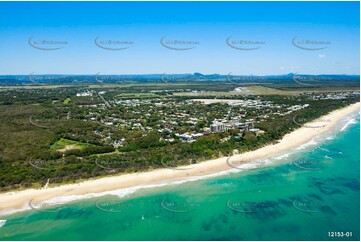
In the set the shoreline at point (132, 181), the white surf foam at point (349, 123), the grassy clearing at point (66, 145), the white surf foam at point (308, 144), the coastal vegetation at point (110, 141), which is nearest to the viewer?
the shoreline at point (132, 181)

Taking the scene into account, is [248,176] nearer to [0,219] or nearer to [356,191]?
[356,191]

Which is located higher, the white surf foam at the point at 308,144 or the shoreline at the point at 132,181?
the white surf foam at the point at 308,144

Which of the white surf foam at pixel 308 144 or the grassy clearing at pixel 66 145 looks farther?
the white surf foam at pixel 308 144

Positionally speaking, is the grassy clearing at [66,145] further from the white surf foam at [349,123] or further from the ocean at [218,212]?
the white surf foam at [349,123]

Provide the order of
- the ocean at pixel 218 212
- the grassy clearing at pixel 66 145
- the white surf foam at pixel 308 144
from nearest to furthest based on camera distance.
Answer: the ocean at pixel 218 212 → the grassy clearing at pixel 66 145 → the white surf foam at pixel 308 144

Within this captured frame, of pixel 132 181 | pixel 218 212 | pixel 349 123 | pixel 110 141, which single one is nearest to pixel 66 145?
pixel 110 141

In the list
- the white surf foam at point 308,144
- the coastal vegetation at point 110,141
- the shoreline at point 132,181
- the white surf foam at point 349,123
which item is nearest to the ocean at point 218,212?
the shoreline at point 132,181

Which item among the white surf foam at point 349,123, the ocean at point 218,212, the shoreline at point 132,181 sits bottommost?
the ocean at point 218,212

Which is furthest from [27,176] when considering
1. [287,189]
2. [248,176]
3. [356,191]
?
[356,191]

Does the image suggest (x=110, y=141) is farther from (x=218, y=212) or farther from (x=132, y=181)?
(x=218, y=212)
